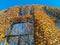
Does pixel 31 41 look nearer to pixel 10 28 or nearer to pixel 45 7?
pixel 10 28

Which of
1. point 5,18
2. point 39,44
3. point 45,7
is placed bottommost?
point 39,44

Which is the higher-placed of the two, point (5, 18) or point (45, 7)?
point (45, 7)

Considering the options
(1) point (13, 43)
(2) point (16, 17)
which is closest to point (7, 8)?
(2) point (16, 17)

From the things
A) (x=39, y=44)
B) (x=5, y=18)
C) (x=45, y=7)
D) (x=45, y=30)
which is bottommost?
(x=39, y=44)

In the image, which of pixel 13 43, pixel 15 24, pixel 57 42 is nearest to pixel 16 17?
pixel 15 24

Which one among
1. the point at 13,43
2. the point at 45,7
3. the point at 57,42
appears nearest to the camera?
the point at 57,42

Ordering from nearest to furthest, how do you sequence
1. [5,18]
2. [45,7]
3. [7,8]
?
[5,18] → [45,7] → [7,8]

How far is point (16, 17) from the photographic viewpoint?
25.5ft

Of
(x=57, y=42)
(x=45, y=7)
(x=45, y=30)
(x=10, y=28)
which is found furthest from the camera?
(x=45, y=7)

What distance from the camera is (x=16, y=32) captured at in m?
6.96

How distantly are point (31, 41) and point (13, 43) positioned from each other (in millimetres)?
705

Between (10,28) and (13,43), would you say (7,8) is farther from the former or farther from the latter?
(13,43)

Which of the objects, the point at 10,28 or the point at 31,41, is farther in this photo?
the point at 10,28

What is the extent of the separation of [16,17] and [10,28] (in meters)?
0.79
